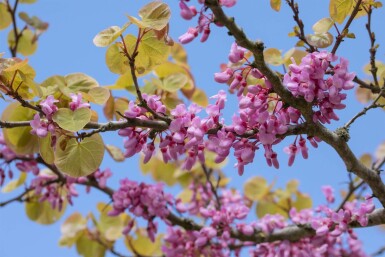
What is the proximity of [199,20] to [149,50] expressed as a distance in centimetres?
42

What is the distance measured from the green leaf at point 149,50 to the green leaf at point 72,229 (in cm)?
165

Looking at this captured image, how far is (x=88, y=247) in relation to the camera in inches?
119

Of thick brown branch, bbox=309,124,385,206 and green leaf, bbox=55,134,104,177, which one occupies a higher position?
thick brown branch, bbox=309,124,385,206

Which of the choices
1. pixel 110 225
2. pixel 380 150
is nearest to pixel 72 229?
pixel 110 225

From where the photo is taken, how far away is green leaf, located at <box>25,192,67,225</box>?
286 cm

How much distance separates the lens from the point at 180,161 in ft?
12.2

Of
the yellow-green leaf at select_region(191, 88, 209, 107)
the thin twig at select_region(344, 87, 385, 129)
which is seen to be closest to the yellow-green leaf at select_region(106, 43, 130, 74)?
the thin twig at select_region(344, 87, 385, 129)

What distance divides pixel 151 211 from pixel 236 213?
1.28ft

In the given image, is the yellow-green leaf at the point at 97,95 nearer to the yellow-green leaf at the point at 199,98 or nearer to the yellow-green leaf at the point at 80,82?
the yellow-green leaf at the point at 80,82

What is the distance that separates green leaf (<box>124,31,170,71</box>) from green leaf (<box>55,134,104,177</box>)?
30 centimetres

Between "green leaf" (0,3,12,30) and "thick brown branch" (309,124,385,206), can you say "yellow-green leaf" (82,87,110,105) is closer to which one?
"thick brown branch" (309,124,385,206)

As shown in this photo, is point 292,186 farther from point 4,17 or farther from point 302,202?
point 4,17

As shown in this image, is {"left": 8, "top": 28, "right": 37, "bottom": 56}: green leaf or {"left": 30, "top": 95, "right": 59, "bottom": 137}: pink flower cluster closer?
{"left": 30, "top": 95, "right": 59, "bottom": 137}: pink flower cluster

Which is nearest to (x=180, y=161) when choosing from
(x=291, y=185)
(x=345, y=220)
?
(x=291, y=185)
